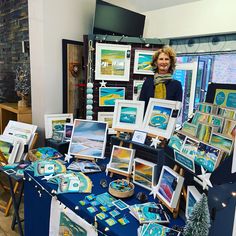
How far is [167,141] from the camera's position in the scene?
1604 mm

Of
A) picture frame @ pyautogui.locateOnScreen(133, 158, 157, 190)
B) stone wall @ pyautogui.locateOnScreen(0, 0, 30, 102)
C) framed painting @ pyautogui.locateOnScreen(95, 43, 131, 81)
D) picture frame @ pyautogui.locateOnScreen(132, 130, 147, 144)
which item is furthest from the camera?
stone wall @ pyautogui.locateOnScreen(0, 0, 30, 102)

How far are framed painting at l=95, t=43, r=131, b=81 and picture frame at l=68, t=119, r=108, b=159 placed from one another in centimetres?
105

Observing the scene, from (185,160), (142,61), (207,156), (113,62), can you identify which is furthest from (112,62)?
(207,156)

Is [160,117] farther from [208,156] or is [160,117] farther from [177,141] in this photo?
[208,156]

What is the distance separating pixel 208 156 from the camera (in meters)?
1.16

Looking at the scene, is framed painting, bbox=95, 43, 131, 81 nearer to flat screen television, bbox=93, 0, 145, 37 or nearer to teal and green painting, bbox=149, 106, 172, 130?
flat screen television, bbox=93, 0, 145, 37

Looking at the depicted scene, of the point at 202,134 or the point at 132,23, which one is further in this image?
the point at 132,23

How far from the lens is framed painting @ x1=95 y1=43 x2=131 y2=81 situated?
2949 millimetres

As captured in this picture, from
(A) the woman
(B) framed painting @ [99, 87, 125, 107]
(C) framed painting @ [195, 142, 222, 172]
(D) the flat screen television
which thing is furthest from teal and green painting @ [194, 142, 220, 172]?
(D) the flat screen television

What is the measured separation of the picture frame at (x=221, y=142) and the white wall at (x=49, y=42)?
2.23 metres

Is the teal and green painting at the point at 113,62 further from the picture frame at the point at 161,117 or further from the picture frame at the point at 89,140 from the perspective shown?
the picture frame at the point at 161,117

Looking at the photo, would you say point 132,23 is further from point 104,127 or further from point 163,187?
point 163,187

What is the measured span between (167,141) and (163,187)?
1.03 feet

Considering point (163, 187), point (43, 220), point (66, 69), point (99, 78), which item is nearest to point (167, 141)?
point (163, 187)
